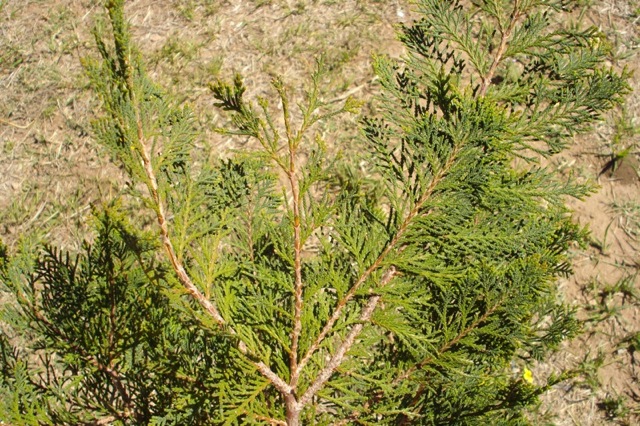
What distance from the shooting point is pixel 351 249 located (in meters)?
1.63

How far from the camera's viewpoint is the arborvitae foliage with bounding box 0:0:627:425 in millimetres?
1535

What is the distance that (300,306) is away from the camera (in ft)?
5.40

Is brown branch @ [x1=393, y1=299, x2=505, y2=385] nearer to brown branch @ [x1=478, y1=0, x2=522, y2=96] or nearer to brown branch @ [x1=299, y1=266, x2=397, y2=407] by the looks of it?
brown branch @ [x1=299, y1=266, x2=397, y2=407]

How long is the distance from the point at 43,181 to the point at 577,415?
4202 mm

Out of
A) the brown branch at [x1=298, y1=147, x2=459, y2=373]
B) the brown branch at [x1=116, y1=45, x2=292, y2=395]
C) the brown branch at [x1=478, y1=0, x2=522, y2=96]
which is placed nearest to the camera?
the brown branch at [x1=116, y1=45, x2=292, y2=395]

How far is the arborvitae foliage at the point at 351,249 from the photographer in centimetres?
154

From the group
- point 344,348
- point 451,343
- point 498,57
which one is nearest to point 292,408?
point 344,348

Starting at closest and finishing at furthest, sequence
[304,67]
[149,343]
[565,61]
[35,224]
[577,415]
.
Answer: [565,61] → [149,343] → [577,415] → [35,224] → [304,67]

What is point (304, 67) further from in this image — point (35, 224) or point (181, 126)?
point (181, 126)

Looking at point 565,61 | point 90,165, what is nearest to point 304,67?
point 90,165

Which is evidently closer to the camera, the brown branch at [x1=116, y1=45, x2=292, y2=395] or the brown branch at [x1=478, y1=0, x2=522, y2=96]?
the brown branch at [x1=116, y1=45, x2=292, y2=395]

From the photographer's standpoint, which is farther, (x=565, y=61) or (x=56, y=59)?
(x=56, y=59)

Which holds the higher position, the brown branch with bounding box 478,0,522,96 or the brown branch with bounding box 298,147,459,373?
the brown branch with bounding box 478,0,522,96

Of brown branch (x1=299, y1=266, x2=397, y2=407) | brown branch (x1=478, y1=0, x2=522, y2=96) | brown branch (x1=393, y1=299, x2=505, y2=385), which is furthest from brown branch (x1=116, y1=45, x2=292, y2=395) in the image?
brown branch (x1=478, y1=0, x2=522, y2=96)
